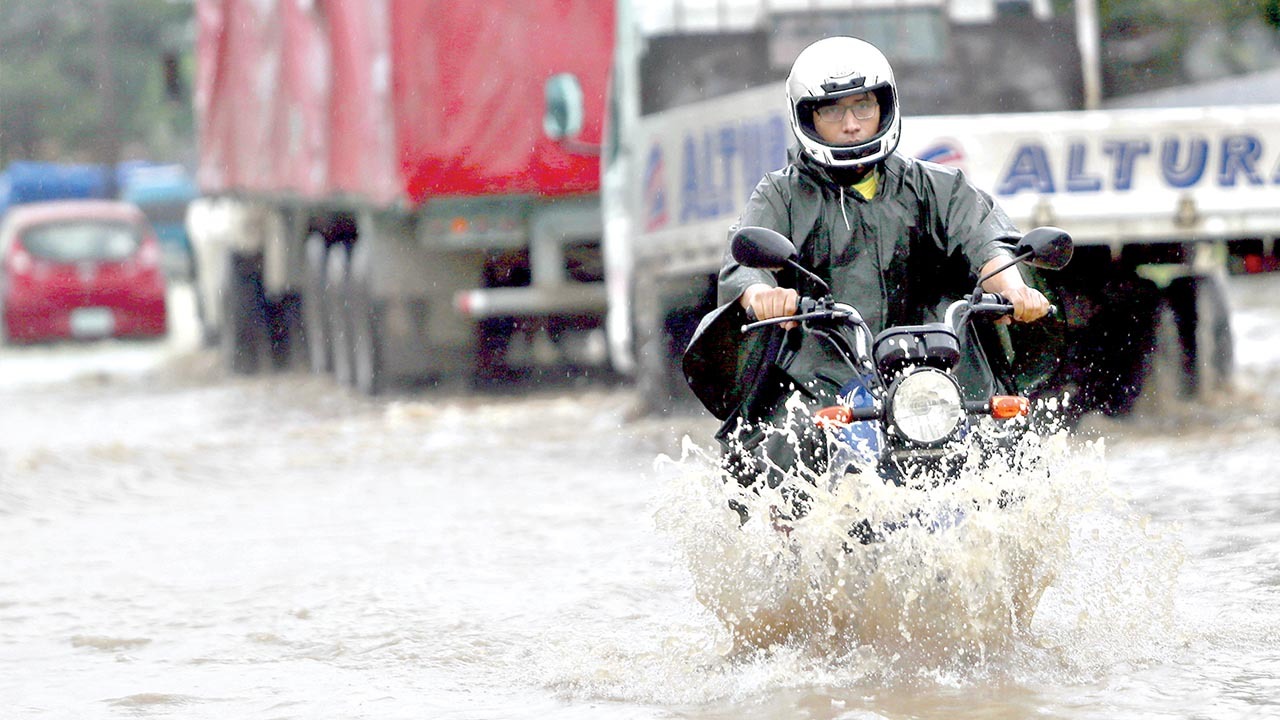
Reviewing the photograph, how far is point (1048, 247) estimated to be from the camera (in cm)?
538

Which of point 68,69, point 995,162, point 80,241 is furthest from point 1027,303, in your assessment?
point 68,69

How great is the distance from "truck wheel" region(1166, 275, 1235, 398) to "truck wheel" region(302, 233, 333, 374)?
7473 mm

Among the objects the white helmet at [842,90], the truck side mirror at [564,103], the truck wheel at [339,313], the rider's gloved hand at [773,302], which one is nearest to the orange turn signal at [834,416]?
the rider's gloved hand at [773,302]

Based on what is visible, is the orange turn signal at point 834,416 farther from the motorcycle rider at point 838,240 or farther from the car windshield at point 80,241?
the car windshield at point 80,241

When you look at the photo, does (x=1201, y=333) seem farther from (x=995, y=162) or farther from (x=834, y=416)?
(x=834, y=416)

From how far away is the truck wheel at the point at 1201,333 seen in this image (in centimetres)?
1194

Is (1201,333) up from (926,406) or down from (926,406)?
down

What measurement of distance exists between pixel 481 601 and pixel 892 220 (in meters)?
2.36

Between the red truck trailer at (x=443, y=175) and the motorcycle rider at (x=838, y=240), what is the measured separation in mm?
6725

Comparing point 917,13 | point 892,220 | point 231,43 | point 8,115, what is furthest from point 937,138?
point 8,115

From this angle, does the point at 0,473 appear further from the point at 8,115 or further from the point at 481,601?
the point at 8,115

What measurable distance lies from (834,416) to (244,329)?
1598 cm

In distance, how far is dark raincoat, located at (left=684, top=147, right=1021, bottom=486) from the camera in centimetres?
575

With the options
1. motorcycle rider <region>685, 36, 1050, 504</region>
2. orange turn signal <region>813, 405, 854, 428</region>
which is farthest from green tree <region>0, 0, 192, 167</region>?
orange turn signal <region>813, 405, 854, 428</region>
